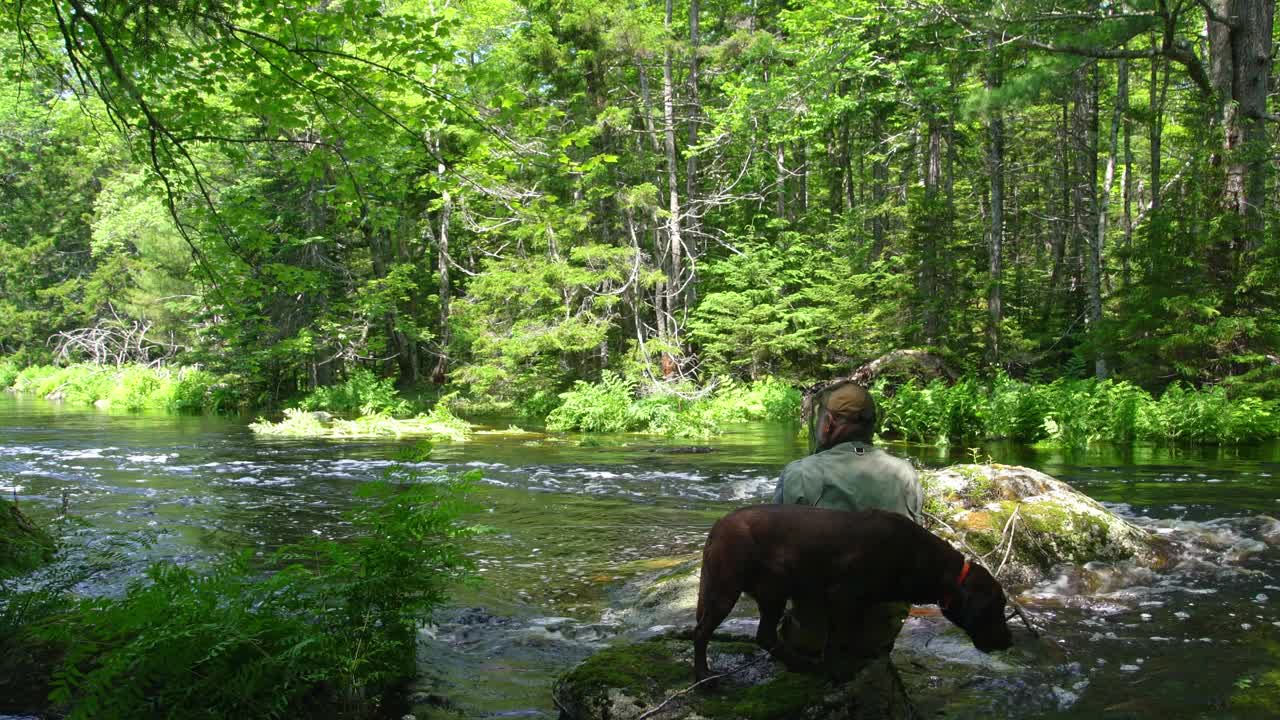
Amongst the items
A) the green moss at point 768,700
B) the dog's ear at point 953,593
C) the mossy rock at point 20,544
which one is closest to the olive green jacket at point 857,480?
the dog's ear at point 953,593

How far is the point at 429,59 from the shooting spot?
7.28 m

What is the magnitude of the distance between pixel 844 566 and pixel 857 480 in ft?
1.99

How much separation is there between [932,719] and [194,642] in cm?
347

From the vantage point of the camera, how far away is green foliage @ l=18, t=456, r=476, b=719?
3629mm

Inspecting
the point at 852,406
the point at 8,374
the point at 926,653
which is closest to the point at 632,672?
the point at 852,406

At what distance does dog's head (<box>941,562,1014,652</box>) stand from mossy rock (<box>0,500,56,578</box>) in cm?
552

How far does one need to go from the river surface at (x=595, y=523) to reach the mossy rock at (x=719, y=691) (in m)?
0.47

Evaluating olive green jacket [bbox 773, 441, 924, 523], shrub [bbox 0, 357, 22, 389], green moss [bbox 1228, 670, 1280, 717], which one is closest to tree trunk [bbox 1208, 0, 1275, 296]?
green moss [bbox 1228, 670, 1280, 717]

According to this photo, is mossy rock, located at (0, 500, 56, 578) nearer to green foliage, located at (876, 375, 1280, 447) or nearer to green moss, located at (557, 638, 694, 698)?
green moss, located at (557, 638, 694, 698)

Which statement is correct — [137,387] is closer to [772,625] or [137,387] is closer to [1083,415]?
[1083,415]

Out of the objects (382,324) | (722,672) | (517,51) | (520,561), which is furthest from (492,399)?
(722,672)

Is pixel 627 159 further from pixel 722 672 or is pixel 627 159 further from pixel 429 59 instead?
pixel 722 672

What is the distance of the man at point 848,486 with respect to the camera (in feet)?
13.4

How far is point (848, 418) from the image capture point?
13.9 feet
